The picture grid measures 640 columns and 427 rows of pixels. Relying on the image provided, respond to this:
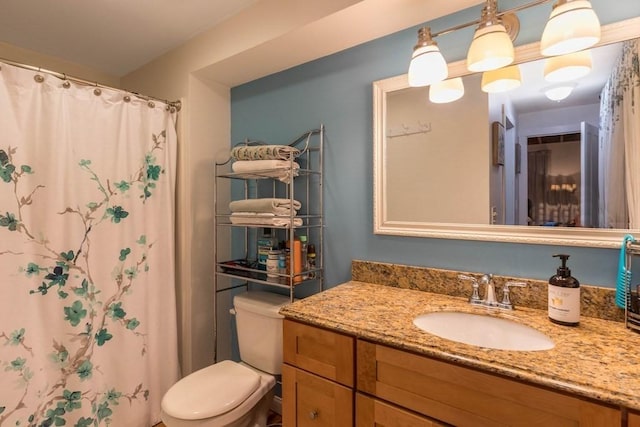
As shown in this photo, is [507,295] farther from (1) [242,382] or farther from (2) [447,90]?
(1) [242,382]

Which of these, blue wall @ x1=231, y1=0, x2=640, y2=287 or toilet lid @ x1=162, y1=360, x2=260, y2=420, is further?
toilet lid @ x1=162, y1=360, x2=260, y2=420

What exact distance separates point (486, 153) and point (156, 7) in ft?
5.58

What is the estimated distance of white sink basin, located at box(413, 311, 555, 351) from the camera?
104 cm

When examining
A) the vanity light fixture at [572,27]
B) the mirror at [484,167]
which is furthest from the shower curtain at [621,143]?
the vanity light fixture at [572,27]

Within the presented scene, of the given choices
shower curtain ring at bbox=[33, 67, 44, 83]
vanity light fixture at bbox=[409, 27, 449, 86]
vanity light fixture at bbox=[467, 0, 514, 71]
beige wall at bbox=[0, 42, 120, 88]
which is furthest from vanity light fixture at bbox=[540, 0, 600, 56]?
beige wall at bbox=[0, 42, 120, 88]

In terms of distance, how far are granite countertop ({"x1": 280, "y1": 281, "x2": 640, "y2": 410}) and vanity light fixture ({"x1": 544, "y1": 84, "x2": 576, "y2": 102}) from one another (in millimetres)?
755

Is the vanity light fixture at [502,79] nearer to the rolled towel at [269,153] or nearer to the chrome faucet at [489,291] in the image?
the chrome faucet at [489,291]

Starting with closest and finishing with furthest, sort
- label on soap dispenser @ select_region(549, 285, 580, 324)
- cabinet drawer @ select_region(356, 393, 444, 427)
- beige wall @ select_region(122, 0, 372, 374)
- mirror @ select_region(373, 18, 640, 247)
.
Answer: cabinet drawer @ select_region(356, 393, 444, 427), label on soap dispenser @ select_region(549, 285, 580, 324), mirror @ select_region(373, 18, 640, 247), beige wall @ select_region(122, 0, 372, 374)

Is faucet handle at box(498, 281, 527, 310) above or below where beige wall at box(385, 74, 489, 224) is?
below

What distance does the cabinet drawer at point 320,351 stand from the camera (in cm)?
101

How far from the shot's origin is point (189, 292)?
1.96 metres

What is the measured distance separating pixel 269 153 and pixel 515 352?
1.29m

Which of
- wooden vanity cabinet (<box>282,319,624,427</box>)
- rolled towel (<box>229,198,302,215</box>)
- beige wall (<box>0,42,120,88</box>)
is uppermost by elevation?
beige wall (<box>0,42,120,88</box>)

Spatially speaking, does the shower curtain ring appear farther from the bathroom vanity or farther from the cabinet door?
the cabinet door
